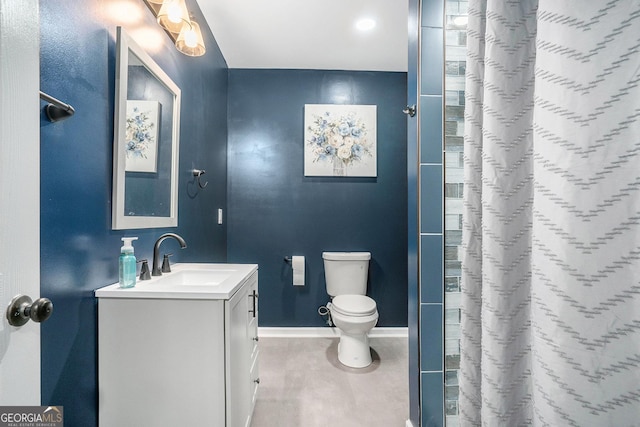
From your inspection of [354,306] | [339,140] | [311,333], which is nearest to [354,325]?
[354,306]

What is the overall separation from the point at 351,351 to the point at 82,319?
1732mm

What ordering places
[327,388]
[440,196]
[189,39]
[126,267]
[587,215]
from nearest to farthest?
[587,215] < [126,267] < [440,196] < [189,39] < [327,388]

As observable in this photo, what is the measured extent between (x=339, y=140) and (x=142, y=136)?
175cm

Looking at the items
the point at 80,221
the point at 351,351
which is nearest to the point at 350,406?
the point at 351,351

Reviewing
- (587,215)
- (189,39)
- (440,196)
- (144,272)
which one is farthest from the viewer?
(189,39)

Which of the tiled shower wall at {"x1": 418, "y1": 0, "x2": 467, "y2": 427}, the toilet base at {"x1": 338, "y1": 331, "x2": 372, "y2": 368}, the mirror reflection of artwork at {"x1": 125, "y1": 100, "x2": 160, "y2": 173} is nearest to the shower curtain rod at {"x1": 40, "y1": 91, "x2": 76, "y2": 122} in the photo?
the mirror reflection of artwork at {"x1": 125, "y1": 100, "x2": 160, "y2": 173}

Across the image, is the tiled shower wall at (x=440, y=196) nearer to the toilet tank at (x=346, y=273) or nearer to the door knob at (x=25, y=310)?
the toilet tank at (x=346, y=273)

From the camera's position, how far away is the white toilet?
6.53 feet

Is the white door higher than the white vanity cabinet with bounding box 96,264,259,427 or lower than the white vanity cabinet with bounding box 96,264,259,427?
higher

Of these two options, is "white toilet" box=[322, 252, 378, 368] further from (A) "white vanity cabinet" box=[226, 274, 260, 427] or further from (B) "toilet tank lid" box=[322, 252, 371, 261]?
(A) "white vanity cabinet" box=[226, 274, 260, 427]

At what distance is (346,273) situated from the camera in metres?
2.46

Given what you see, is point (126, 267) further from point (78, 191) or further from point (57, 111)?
point (57, 111)

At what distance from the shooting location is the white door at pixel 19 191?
1.64ft

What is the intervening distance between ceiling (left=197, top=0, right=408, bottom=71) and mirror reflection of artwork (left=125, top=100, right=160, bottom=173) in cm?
113
